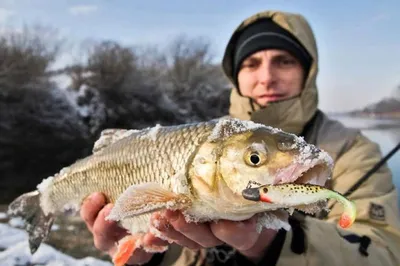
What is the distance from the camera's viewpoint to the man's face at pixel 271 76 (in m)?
2.47

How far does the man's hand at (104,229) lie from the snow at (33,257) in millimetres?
1624

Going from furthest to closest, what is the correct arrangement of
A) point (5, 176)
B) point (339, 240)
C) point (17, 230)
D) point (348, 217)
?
point (5, 176), point (17, 230), point (339, 240), point (348, 217)

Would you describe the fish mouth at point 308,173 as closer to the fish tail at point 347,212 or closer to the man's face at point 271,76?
the fish tail at point 347,212

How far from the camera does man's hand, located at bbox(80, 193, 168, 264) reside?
62.4 inches

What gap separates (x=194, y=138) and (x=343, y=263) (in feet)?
2.66

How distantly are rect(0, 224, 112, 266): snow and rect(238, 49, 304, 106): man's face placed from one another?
1.80 metres

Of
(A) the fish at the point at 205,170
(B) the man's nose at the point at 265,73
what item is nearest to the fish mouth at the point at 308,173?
(A) the fish at the point at 205,170

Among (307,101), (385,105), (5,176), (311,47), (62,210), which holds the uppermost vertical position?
(311,47)

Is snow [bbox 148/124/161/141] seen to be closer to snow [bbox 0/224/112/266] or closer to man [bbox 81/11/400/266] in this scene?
man [bbox 81/11/400/266]

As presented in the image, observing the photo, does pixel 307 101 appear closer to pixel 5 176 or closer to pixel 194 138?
pixel 194 138

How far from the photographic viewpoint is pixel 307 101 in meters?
2.43

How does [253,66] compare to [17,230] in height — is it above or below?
above

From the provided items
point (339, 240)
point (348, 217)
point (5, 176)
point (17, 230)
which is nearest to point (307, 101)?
point (339, 240)

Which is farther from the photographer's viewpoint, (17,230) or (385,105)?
(385,105)
